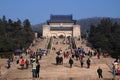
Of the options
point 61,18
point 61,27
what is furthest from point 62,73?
point 61,18

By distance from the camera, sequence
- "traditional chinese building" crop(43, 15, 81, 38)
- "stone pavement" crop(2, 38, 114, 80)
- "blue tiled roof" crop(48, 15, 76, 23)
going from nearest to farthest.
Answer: "stone pavement" crop(2, 38, 114, 80), "traditional chinese building" crop(43, 15, 81, 38), "blue tiled roof" crop(48, 15, 76, 23)

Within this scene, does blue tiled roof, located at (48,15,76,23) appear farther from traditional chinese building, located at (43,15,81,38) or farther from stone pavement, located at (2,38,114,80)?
stone pavement, located at (2,38,114,80)

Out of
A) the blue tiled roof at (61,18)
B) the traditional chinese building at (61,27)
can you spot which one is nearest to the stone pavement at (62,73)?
the traditional chinese building at (61,27)

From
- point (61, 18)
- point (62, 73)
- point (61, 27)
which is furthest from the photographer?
point (61, 18)

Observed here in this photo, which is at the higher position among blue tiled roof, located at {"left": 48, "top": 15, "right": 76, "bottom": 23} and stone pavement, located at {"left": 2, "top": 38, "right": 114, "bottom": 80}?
blue tiled roof, located at {"left": 48, "top": 15, "right": 76, "bottom": 23}

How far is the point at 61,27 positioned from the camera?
305 feet

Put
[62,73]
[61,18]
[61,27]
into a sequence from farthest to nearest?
[61,18] → [61,27] → [62,73]

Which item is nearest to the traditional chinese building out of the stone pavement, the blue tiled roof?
the blue tiled roof

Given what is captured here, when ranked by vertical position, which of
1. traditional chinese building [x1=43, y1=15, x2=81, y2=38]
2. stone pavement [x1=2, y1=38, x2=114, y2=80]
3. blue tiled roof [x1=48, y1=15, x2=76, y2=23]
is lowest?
stone pavement [x1=2, y1=38, x2=114, y2=80]

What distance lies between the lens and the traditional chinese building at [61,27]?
89125 mm

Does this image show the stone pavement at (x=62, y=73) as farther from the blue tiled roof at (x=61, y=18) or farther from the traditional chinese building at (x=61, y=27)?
the blue tiled roof at (x=61, y=18)

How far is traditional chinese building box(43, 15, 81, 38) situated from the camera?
89125 mm

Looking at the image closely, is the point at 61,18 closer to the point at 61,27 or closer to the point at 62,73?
the point at 61,27

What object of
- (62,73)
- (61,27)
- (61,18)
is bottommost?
(62,73)
